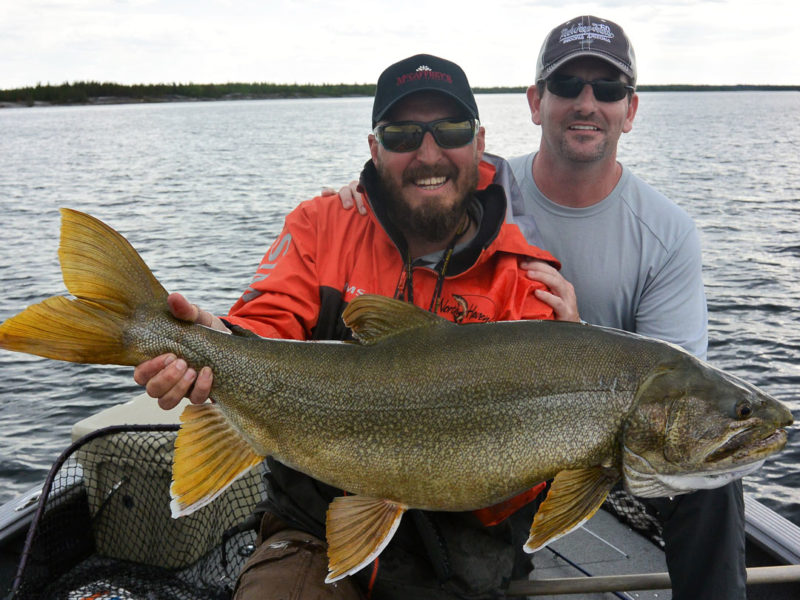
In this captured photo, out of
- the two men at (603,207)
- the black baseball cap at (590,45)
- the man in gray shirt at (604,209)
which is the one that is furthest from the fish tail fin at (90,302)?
the black baseball cap at (590,45)

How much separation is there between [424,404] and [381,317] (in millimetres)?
444

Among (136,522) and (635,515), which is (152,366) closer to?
(136,522)

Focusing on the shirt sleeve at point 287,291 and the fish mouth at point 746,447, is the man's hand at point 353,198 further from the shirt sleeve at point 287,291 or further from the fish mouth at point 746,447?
the fish mouth at point 746,447

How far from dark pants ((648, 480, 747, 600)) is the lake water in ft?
16.0

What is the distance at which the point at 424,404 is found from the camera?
300cm

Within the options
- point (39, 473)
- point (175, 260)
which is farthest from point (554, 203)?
point (175, 260)

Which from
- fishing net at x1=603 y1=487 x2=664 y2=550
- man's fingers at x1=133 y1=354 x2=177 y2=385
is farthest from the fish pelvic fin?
fishing net at x1=603 y1=487 x2=664 y2=550

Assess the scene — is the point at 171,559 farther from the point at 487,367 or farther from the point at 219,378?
the point at 487,367

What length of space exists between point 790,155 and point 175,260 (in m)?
35.7

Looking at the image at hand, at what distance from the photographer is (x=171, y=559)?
452cm

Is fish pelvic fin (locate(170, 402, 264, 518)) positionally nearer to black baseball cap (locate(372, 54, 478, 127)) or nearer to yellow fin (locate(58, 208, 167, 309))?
yellow fin (locate(58, 208, 167, 309))

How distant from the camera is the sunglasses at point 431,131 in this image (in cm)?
401

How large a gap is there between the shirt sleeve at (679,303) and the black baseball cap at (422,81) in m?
1.88

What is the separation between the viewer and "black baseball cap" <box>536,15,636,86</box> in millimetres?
5184
